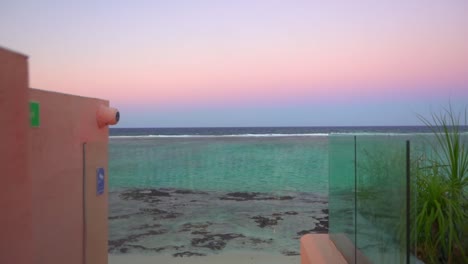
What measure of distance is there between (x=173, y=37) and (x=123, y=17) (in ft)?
6.94

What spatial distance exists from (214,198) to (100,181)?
26.2ft

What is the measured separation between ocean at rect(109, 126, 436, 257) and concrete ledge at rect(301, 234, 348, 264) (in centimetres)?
111

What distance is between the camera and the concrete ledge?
12.0 feet

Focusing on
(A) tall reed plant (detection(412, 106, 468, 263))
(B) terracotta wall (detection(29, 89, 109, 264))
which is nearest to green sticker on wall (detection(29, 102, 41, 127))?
(B) terracotta wall (detection(29, 89, 109, 264))

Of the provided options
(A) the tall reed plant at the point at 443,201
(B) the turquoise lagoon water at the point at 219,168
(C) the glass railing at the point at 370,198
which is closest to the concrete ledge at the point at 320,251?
(C) the glass railing at the point at 370,198

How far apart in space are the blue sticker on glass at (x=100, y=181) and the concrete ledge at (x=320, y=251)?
2.15m

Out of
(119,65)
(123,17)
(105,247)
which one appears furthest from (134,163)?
(105,247)

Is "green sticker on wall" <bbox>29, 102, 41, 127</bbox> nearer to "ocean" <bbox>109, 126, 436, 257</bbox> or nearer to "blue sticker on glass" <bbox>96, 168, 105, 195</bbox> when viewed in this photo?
"blue sticker on glass" <bbox>96, 168, 105, 195</bbox>

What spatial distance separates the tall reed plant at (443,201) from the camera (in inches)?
126

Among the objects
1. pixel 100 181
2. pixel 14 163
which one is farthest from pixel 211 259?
pixel 14 163

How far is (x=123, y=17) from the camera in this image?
394 inches

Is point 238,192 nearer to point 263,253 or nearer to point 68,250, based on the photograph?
point 263,253

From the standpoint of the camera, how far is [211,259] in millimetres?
6191

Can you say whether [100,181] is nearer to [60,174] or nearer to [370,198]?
[60,174]
